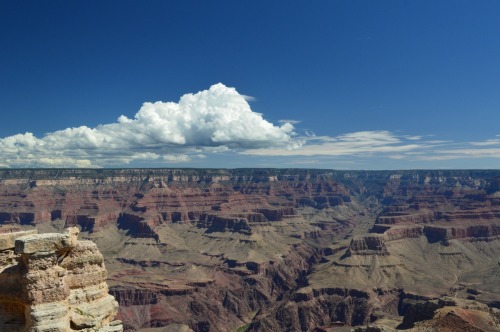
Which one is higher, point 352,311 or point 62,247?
point 62,247

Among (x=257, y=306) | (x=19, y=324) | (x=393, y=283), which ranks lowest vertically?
(x=257, y=306)

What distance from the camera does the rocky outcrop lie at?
21766 millimetres

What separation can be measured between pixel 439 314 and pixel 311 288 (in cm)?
9735

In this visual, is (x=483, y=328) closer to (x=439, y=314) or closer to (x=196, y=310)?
(x=439, y=314)

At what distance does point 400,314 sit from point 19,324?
160433 millimetres

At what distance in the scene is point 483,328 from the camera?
7869 centimetres

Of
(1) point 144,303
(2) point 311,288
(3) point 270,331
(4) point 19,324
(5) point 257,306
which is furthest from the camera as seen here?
(5) point 257,306

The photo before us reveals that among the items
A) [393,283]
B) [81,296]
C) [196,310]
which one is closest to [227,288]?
[196,310]

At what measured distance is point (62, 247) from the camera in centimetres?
2241

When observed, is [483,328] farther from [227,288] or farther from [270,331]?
[227,288]

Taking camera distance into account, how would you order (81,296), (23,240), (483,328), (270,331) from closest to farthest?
(23,240) < (81,296) < (483,328) < (270,331)

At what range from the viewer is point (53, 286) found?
872 inches

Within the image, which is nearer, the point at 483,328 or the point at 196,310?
the point at 483,328

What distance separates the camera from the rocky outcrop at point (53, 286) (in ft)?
71.4
